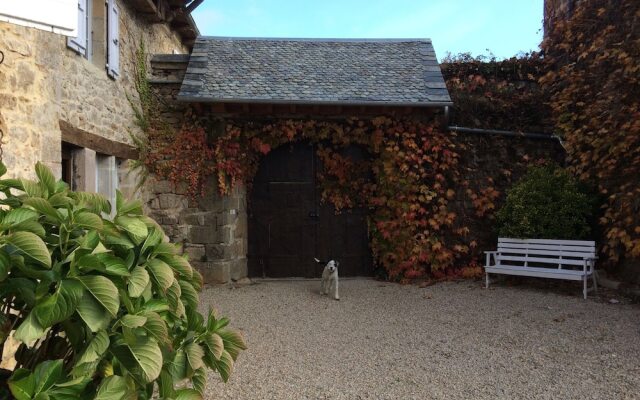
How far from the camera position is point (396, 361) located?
3.85m

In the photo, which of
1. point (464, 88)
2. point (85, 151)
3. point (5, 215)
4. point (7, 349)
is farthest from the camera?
point (464, 88)

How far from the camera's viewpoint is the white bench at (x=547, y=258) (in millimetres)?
5977

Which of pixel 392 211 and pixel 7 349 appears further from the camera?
pixel 392 211

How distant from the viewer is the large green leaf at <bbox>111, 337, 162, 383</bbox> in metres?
1.64

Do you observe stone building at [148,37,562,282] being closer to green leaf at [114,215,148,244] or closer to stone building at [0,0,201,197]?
stone building at [0,0,201,197]

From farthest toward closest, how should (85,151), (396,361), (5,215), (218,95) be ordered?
(218,95), (85,151), (396,361), (5,215)

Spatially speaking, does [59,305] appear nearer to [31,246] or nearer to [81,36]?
[31,246]

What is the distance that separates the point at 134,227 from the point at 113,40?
15.9 feet

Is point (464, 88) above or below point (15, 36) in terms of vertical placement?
above

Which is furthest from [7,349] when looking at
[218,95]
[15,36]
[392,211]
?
[392,211]

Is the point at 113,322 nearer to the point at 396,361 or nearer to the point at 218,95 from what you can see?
the point at 396,361

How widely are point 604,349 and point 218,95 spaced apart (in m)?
5.44

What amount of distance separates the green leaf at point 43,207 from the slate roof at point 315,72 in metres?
5.11

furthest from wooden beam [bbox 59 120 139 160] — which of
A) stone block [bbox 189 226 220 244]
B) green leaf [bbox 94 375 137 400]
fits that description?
green leaf [bbox 94 375 137 400]
